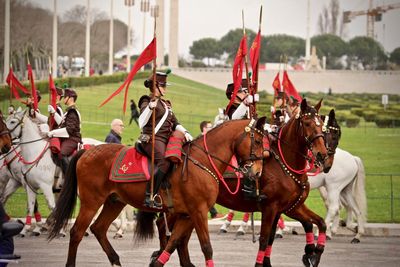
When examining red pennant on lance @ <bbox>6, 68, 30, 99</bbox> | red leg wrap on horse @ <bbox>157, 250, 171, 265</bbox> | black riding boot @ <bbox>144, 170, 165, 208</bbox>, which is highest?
red pennant on lance @ <bbox>6, 68, 30, 99</bbox>

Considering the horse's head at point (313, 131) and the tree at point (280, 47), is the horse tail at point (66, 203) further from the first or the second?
the tree at point (280, 47)

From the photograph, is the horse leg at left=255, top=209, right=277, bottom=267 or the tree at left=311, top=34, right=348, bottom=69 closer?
the horse leg at left=255, top=209, right=277, bottom=267

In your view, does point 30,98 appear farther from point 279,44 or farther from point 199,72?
point 279,44

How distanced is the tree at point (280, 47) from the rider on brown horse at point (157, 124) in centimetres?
13762

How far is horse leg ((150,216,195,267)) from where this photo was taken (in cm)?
1337

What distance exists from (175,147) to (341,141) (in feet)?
122

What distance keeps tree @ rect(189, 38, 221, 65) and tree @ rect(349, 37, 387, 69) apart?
22.2 meters

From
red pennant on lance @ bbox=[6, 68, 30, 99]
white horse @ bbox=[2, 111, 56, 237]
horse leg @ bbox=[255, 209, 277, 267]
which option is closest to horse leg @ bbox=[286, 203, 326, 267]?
horse leg @ bbox=[255, 209, 277, 267]

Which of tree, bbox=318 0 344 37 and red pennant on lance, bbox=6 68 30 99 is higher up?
tree, bbox=318 0 344 37

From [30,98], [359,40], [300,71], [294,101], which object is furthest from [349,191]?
[359,40]

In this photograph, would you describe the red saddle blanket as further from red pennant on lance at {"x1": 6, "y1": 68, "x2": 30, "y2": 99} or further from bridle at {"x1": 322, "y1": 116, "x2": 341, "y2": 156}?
red pennant on lance at {"x1": 6, "y1": 68, "x2": 30, "y2": 99}

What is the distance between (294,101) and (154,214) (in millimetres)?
4880

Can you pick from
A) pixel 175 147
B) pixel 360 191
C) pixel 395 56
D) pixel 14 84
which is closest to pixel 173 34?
pixel 395 56

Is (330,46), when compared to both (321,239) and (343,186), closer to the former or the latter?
(343,186)
